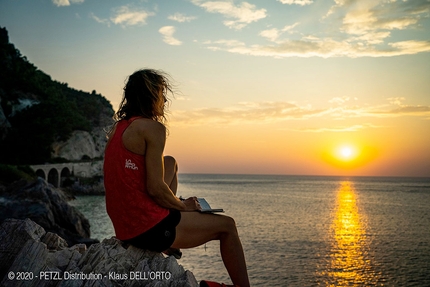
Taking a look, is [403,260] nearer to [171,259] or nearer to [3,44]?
[171,259]

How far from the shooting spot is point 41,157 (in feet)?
193

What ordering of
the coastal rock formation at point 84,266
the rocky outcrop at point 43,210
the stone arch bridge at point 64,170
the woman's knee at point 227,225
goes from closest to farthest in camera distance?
the coastal rock formation at point 84,266
the woman's knee at point 227,225
the rocky outcrop at point 43,210
the stone arch bridge at point 64,170

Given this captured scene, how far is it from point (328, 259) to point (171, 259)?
18.0 metres

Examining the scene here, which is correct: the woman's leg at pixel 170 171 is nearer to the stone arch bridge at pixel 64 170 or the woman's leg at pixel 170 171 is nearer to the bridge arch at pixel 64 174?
the stone arch bridge at pixel 64 170

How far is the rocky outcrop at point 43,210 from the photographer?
1728 centimetres

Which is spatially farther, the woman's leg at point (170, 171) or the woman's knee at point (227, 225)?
the woman's leg at point (170, 171)

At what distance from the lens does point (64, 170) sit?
6662 cm

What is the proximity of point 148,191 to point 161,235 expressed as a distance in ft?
1.49

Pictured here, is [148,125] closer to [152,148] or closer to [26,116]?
[152,148]

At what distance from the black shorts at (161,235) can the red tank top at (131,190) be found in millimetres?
44

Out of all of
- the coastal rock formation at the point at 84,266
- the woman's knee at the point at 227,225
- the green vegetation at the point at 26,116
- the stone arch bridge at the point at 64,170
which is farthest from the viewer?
the stone arch bridge at the point at 64,170

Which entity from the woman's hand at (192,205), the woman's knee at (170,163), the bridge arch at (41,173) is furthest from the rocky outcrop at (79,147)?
the woman's hand at (192,205)

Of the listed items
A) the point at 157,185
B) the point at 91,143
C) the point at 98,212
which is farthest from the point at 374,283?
the point at 91,143

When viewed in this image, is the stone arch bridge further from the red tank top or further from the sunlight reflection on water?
the red tank top
